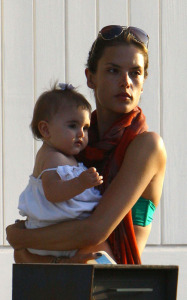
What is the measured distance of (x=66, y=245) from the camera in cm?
308

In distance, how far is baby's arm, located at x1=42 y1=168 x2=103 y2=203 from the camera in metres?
2.93

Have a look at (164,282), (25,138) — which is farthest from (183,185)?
(164,282)

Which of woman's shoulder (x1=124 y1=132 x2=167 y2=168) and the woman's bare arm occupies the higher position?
woman's shoulder (x1=124 y1=132 x2=167 y2=168)

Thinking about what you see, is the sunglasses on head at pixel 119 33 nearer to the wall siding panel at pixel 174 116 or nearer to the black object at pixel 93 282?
the black object at pixel 93 282

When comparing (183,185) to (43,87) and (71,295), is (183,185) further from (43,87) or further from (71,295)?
(71,295)

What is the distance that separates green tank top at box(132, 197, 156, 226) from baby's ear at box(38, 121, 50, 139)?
1.32 feet

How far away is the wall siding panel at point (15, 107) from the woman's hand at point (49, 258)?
1.53 metres

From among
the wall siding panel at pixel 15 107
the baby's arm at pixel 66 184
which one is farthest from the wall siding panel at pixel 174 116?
the baby's arm at pixel 66 184

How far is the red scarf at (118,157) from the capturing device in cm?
316

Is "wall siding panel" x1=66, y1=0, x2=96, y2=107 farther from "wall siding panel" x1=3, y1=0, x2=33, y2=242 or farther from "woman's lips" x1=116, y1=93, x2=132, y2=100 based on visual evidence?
"woman's lips" x1=116, y1=93, x2=132, y2=100

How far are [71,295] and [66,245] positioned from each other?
484mm

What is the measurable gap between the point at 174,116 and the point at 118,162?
1.90 metres

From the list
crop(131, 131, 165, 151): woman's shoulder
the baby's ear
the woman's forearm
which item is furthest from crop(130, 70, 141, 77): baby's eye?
the woman's forearm

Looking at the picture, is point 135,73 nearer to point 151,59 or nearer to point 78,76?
point 78,76
